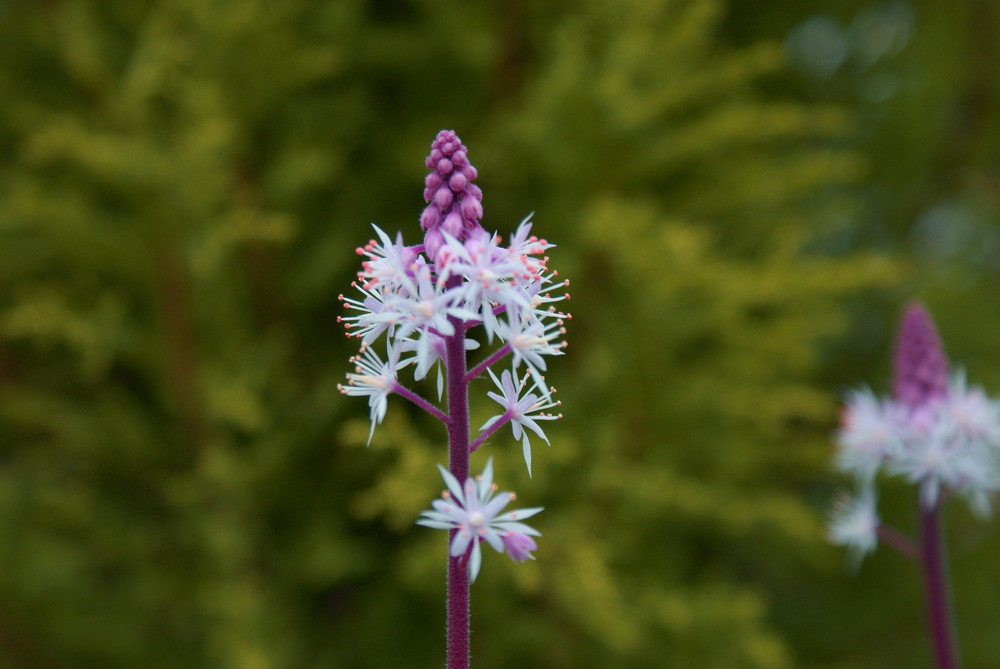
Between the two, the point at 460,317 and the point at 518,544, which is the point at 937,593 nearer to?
the point at 518,544

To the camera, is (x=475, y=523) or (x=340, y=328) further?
(x=340, y=328)

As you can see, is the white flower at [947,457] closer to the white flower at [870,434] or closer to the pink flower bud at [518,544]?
the white flower at [870,434]

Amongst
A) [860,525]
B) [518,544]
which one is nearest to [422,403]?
[518,544]

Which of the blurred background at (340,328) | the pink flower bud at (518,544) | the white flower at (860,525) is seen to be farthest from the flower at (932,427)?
the pink flower bud at (518,544)

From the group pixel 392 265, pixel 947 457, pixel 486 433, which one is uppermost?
pixel 947 457

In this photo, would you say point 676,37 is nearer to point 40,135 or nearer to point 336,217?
point 336,217

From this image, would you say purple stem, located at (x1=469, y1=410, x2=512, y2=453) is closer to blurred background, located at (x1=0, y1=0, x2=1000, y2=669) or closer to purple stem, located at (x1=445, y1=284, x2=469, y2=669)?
purple stem, located at (x1=445, y1=284, x2=469, y2=669)

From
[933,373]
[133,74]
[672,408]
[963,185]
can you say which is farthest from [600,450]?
[963,185]
